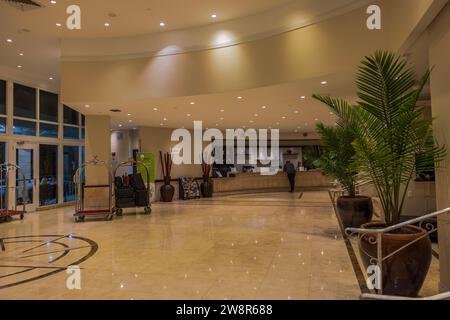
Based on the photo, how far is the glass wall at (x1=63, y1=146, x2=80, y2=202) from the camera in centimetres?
1218

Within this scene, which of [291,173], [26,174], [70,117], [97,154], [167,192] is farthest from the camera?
[291,173]

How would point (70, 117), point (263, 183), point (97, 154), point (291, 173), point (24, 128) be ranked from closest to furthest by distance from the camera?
point (97, 154), point (24, 128), point (70, 117), point (291, 173), point (263, 183)

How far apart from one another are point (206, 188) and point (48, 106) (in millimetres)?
6694

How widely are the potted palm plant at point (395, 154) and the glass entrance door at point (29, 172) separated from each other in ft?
34.7

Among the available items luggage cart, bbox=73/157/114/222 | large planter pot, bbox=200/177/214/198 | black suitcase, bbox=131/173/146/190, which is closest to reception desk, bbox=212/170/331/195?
large planter pot, bbox=200/177/214/198

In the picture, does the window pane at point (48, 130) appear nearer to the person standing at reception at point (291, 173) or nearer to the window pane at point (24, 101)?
the window pane at point (24, 101)

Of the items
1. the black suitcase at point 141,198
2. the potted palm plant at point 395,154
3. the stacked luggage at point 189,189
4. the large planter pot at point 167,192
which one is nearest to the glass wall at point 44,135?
the large planter pot at point 167,192

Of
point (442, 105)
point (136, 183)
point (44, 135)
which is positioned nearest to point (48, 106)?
point (44, 135)

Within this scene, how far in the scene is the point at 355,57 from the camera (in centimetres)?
560

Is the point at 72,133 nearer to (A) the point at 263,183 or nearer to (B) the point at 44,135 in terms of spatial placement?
(B) the point at 44,135

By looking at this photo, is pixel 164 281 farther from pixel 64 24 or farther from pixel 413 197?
pixel 64 24

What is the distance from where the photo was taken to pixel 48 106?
38.0 feet
